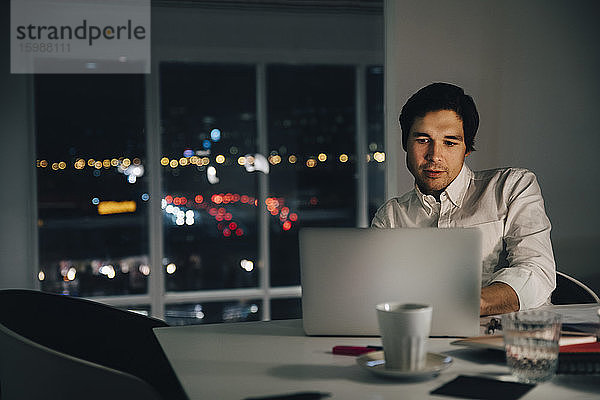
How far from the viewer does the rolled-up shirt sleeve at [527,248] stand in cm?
178

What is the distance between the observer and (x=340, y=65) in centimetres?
530

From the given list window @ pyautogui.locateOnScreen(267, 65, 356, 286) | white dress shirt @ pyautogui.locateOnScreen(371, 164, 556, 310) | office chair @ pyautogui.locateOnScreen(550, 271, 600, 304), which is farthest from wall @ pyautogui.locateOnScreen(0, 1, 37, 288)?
office chair @ pyautogui.locateOnScreen(550, 271, 600, 304)

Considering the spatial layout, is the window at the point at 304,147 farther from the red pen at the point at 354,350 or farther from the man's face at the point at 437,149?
the red pen at the point at 354,350

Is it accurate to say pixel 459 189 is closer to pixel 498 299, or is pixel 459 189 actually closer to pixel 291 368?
pixel 498 299

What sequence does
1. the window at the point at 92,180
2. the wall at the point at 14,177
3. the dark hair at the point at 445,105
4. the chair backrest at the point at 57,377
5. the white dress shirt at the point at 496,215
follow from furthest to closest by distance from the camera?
the window at the point at 92,180
the wall at the point at 14,177
the dark hair at the point at 445,105
the white dress shirt at the point at 496,215
the chair backrest at the point at 57,377

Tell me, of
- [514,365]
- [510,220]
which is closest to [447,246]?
[514,365]

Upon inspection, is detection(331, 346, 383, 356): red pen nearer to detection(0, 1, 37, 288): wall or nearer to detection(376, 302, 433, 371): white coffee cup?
detection(376, 302, 433, 371): white coffee cup

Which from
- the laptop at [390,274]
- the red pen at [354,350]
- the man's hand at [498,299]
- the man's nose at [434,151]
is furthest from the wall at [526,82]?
the red pen at [354,350]

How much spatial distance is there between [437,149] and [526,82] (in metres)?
1.45

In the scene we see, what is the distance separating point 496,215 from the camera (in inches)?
84.6

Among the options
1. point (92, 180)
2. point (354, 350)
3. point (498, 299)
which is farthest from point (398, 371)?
point (92, 180)

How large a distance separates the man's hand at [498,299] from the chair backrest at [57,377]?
85cm

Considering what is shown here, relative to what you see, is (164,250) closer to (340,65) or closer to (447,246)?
(340,65)

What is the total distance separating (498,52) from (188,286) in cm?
325
